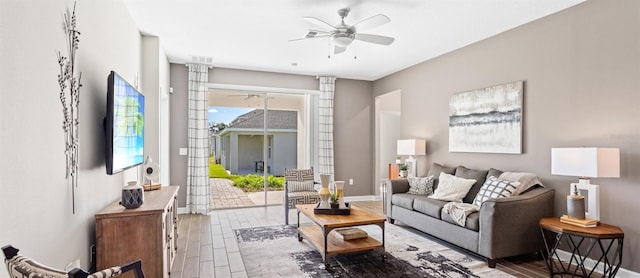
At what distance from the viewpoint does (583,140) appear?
3.22 metres

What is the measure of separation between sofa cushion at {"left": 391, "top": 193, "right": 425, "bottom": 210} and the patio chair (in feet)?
3.65

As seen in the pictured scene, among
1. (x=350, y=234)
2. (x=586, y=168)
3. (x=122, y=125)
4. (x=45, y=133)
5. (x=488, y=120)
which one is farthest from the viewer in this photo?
(x=488, y=120)

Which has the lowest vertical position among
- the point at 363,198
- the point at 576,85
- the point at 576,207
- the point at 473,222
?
the point at 363,198

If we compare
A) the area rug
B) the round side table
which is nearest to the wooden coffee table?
the area rug

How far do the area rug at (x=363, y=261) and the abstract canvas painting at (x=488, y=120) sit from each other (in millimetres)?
1446

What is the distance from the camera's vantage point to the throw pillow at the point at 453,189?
4.03m

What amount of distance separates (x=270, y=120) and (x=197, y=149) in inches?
58.7

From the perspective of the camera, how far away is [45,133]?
68.3 inches

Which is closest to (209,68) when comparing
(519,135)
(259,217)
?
(259,217)

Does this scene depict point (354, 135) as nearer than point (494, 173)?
No

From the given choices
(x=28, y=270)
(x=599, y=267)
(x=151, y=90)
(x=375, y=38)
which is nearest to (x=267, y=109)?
(x=151, y=90)

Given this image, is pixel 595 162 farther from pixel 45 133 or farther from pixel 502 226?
pixel 45 133

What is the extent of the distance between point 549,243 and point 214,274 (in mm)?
3311

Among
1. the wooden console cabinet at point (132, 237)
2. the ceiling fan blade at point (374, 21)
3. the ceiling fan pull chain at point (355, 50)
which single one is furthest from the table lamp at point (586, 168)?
the wooden console cabinet at point (132, 237)
